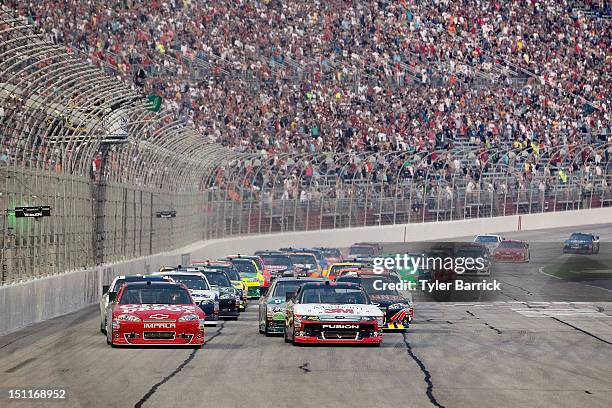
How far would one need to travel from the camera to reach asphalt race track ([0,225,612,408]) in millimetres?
15742

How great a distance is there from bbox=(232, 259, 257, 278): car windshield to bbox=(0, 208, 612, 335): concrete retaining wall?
303cm

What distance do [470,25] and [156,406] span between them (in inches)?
2666

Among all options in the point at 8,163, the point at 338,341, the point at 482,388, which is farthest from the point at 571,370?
the point at 8,163

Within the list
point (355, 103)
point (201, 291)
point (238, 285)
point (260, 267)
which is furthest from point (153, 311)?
point (355, 103)

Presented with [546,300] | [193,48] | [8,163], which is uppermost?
[193,48]

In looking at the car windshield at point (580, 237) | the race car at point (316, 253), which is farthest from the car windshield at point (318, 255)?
the car windshield at point (580, 237)

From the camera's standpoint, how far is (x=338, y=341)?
77.4 ft

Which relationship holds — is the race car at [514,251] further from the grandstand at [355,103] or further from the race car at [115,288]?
the race car at [115,288]

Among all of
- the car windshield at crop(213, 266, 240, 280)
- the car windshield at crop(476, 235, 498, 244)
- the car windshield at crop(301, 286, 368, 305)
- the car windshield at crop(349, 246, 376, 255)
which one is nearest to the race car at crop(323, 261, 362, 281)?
the car windshield at crop(213, 266, 240, 280)

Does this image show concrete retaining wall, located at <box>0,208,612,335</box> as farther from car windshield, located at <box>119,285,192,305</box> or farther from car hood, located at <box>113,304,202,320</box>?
car hood, located at <box>113,304,202,320</box>

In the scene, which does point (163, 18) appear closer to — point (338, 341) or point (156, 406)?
point (338, 341)

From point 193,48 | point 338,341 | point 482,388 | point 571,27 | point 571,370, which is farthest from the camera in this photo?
point 571,27

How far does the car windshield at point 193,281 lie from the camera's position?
29.8 meters

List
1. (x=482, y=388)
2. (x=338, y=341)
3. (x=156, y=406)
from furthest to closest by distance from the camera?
(x=338, y=341), (x=482, y=388), (x=156, y=406)
